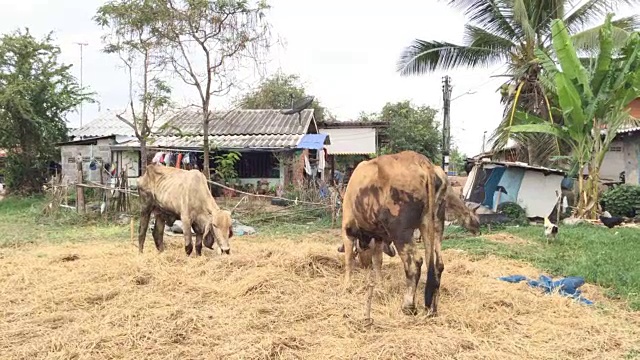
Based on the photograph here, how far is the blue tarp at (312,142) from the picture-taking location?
764 inches

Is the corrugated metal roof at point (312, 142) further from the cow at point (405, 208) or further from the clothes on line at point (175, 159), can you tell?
the cow at point (405, 208)

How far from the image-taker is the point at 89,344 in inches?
173

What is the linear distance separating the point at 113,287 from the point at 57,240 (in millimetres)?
6377

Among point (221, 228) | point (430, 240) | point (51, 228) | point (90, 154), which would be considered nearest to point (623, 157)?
point (221, 228)

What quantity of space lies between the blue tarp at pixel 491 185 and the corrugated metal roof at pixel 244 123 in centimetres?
901

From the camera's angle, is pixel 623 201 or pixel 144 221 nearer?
pixel 144 221

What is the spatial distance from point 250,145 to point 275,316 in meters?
15.2

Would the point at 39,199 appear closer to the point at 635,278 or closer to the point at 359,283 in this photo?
the point at 359,283

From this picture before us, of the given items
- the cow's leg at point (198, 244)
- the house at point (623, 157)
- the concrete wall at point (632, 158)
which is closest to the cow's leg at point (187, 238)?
the cow's leg at point (198, 244)

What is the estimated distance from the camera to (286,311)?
5195 mm

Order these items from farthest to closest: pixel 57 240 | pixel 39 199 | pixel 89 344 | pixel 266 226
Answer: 1. pixel 39 199
2. pixel 266 226
3. pixel 57 240
4. pixel 89 344

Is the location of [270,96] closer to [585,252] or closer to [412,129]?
[412,129]

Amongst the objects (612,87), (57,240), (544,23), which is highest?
(544,23)

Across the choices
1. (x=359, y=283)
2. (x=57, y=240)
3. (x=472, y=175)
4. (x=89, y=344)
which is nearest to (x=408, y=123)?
(x=472, y=175)
